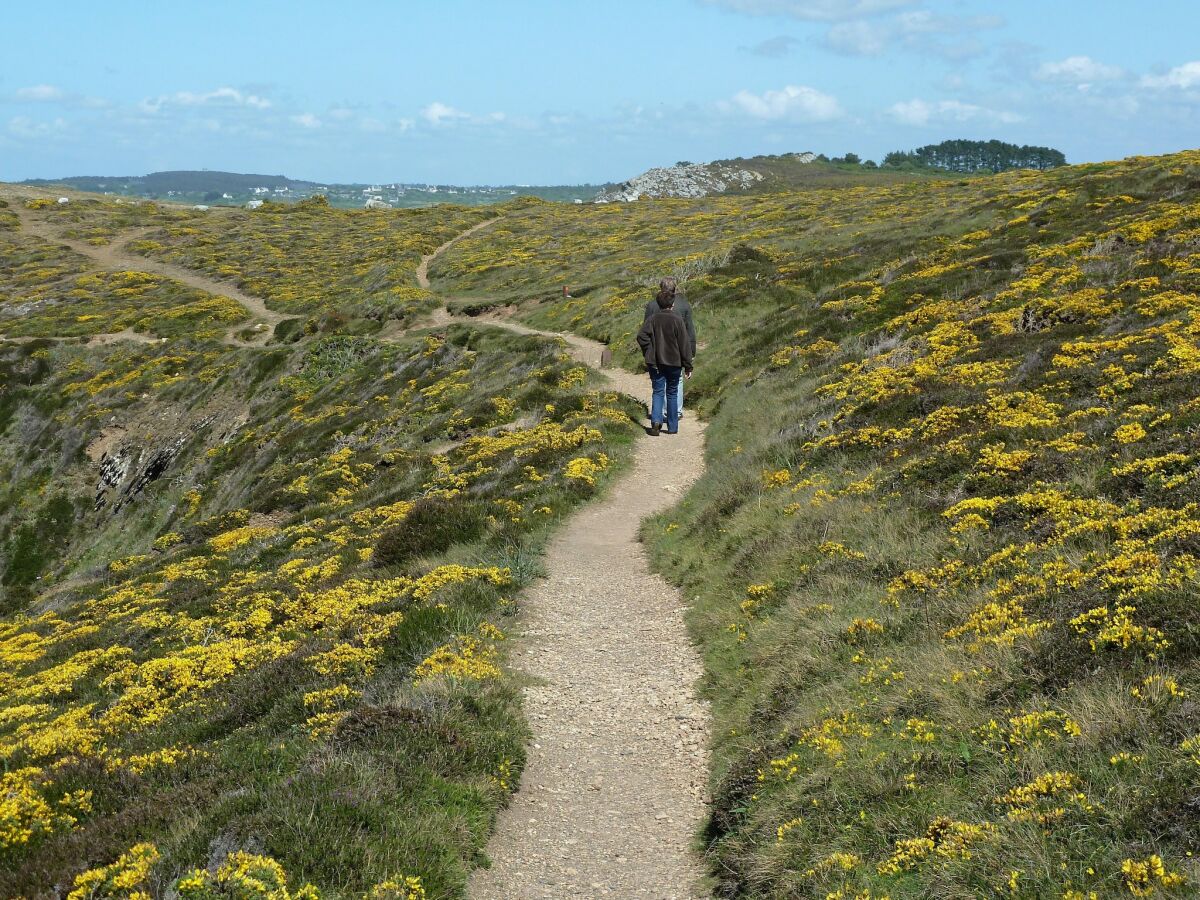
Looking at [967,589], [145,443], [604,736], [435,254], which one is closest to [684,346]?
[967,589]

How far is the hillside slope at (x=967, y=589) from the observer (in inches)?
228

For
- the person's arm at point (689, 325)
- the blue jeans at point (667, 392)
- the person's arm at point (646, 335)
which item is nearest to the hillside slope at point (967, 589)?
the blue jeans at point (667, 392)

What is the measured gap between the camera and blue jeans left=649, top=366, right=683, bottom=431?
78.3ft

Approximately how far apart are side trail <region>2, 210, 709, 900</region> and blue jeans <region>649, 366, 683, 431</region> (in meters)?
6.97

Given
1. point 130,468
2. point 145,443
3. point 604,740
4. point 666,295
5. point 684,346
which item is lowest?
point 130,468

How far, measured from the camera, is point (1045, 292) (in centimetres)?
2484

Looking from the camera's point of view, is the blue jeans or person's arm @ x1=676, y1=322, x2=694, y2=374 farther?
the blue jeans

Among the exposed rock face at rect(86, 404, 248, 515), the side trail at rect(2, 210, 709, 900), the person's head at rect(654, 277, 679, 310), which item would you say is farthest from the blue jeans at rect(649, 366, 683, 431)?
the exposed rock face at rect(86, 404, 248, 515)

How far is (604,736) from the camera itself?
33.1 feet

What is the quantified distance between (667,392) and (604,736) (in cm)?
1609

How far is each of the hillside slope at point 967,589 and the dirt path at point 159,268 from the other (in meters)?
59.3

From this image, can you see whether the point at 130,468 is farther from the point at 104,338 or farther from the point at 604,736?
the point at 604,736

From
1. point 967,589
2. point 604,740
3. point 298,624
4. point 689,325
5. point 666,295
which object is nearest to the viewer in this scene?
point 967,589

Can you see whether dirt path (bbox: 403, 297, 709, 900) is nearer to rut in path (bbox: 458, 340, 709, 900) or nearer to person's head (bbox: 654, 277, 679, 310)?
rut in path (bbox: 458, 340, 709, 900)
